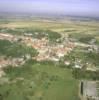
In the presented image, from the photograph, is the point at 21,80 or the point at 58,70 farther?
the point at 58,70

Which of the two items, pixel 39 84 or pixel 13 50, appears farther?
pixel 13 50

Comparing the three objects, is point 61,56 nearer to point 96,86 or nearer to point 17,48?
point 17,48

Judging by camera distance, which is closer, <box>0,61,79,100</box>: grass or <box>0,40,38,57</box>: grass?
<box>0,61,79,100</box>: grass

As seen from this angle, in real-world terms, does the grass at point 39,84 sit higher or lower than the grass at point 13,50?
lower

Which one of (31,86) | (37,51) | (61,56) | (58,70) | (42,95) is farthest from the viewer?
(37,51)

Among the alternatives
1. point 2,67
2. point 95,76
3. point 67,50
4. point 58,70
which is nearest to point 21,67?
point 2,67

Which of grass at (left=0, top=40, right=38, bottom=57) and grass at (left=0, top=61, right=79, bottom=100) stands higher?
grass at (left=0, top=40, right=38, bottom=57)

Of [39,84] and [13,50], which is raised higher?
[13,50]

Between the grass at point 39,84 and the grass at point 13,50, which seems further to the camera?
the grass at point 13,50
